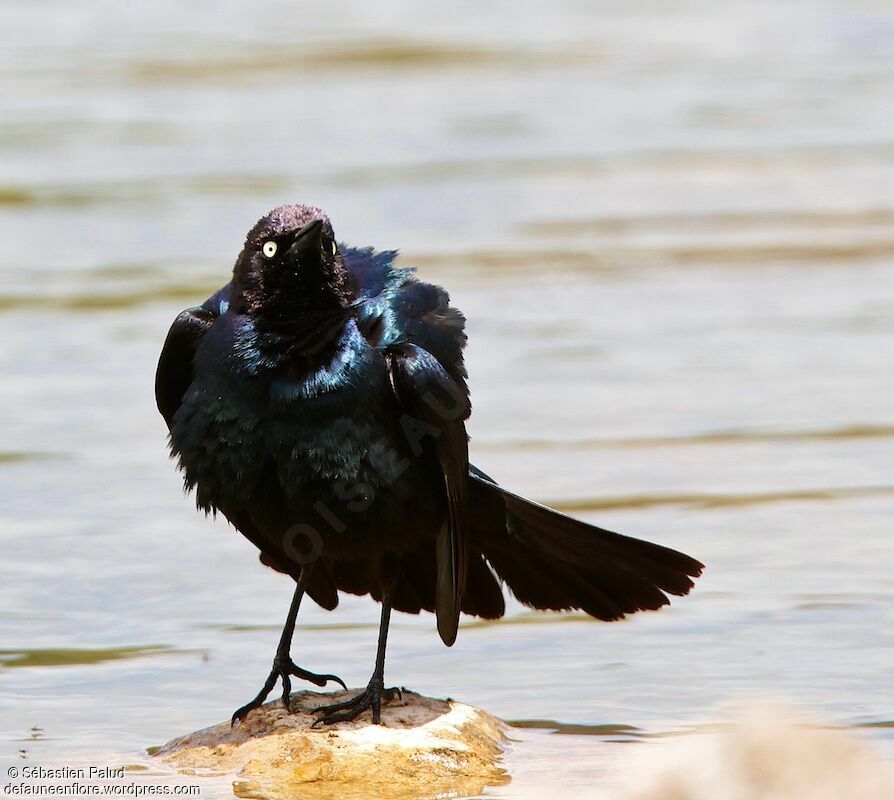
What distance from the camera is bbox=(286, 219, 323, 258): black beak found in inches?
197

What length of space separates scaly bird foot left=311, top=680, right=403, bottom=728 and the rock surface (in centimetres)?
2

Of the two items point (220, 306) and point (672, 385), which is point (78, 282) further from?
point (220, 306)

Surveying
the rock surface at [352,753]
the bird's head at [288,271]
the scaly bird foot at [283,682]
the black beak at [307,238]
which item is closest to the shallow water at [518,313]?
the rock surface at [352,753]

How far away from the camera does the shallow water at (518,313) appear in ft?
20.1

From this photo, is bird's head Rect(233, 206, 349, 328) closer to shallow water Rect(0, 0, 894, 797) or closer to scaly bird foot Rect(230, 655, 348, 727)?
scaly bird foot Rect(230, 655, 348, 727)

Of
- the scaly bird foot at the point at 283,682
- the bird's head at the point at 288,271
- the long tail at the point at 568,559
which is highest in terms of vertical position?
the bird's head at the point at 288,271

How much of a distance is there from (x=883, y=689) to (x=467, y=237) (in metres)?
6.37

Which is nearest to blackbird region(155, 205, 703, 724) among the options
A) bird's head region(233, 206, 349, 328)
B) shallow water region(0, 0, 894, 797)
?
bird's head region(233, 206, 349, 328)

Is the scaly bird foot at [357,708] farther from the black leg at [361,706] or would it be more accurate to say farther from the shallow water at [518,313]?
the shallow water at [518,313]

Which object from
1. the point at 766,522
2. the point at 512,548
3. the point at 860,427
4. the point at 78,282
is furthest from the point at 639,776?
the point at 78,282

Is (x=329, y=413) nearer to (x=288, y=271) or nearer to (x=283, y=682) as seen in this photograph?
(x=288, y=271)

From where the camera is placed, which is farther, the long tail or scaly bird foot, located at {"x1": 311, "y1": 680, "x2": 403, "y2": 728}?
the long tail

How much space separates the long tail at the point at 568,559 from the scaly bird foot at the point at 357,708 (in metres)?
0.59

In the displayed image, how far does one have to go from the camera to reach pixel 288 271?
16.7 ft
